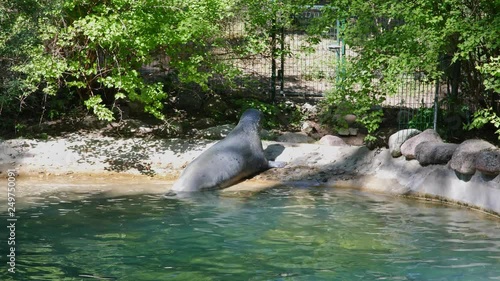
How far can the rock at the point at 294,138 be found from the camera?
1438cm

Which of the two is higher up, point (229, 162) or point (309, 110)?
point (309, 110)

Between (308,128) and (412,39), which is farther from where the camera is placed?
(308,128)

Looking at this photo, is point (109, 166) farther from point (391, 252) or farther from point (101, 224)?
point (391, 252)

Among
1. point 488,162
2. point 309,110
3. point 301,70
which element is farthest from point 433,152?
point 301,70

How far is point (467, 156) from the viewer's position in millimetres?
10391

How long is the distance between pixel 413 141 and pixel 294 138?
307 cm

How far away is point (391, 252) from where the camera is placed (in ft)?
26.6

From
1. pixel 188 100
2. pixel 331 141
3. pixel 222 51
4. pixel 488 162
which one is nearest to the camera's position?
pixel 488 162

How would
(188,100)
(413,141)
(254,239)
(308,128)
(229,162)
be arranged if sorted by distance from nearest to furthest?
(254,239) → (413,141) → (229,162) → (308,128) → (188,100)

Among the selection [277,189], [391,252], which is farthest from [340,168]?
[391,252]

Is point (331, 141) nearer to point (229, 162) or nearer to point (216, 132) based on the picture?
point (216, 132)

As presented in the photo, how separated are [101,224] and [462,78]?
307 inches

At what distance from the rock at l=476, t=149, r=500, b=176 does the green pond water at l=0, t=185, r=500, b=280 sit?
582 mm

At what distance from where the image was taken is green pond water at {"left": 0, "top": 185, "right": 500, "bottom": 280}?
24.2 feet
